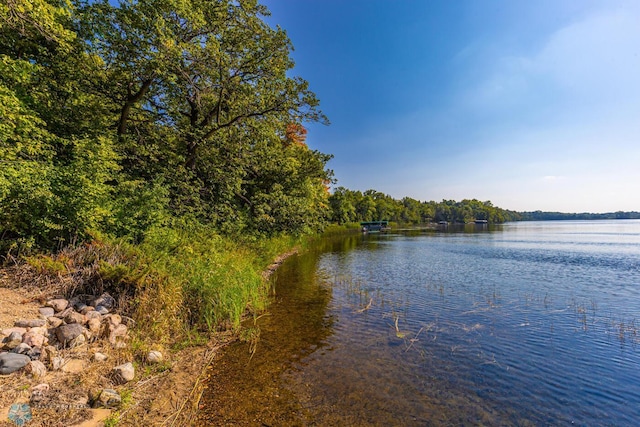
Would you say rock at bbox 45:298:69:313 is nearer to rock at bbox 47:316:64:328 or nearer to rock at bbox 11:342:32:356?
rock at bbox 47:316:64:328

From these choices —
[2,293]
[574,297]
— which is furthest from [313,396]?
[574,297]

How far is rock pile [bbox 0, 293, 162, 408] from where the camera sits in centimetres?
480

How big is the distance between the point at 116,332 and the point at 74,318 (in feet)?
2.93

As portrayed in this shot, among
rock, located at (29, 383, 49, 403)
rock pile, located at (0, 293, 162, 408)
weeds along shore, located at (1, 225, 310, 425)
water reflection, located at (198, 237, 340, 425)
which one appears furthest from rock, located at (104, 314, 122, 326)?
water reflection, located at (198, 237, 340, 425)

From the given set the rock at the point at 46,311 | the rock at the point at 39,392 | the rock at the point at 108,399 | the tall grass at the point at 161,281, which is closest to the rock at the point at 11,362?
the rock at the point at 39,392

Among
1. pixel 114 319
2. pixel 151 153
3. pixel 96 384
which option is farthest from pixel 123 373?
pixel 151 153

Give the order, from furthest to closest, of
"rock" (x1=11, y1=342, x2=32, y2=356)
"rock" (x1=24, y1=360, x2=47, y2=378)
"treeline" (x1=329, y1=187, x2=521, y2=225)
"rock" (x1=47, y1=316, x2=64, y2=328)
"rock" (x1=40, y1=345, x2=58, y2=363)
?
"treeline" (x1=329, y1=187, x2=521, y2=225) → "rock" (x1=47, y1=316, x2=64, y2=328) → "rock" (x1=40, y1=345, x2=58, y2=363) → "rock" (x1=11, y1=342, x2=32, y2=356) → "rock" (x1=24, y1=360, x2=47, y2=378)

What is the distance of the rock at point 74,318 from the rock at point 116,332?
1.93 ft

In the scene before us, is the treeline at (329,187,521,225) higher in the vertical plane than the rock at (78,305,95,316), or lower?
higher

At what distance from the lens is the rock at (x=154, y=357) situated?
6.34 m

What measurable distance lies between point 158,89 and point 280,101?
6564mm

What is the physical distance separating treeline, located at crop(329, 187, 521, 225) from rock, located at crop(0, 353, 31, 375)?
40.9 metres

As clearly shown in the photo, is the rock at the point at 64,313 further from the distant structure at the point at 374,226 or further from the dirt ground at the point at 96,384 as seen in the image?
the distant structure at the point at 374,226

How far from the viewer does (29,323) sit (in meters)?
5.75
